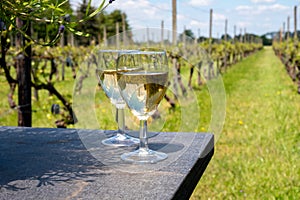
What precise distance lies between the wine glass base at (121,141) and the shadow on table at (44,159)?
9 cm

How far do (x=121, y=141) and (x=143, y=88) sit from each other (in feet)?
1.26

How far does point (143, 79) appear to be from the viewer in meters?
1.12

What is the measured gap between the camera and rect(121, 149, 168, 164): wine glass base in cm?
123

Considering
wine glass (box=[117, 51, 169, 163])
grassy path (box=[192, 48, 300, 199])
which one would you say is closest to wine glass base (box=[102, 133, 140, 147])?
wine glass (box=[117, 51, 169, 163])

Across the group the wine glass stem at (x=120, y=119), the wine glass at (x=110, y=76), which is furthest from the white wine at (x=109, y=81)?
the wine glass stem at (x=120, y=119)

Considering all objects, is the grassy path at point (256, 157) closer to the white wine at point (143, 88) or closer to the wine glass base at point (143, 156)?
the wine glass base at point (143, 156)

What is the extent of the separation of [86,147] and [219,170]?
2988mm

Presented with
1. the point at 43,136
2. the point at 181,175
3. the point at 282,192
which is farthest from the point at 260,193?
the point at 181,175

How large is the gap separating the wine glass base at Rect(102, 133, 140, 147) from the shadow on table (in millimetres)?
87

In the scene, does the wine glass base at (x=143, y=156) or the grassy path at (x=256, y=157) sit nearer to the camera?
the wine glass base at (x=143, y=156)

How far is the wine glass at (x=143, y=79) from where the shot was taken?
3.69ft

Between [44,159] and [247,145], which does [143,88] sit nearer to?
[44,159]

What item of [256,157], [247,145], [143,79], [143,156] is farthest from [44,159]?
[247,145]

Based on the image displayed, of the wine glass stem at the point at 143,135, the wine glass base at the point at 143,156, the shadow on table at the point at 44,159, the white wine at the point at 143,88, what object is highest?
the white wine at the point at 143,88
